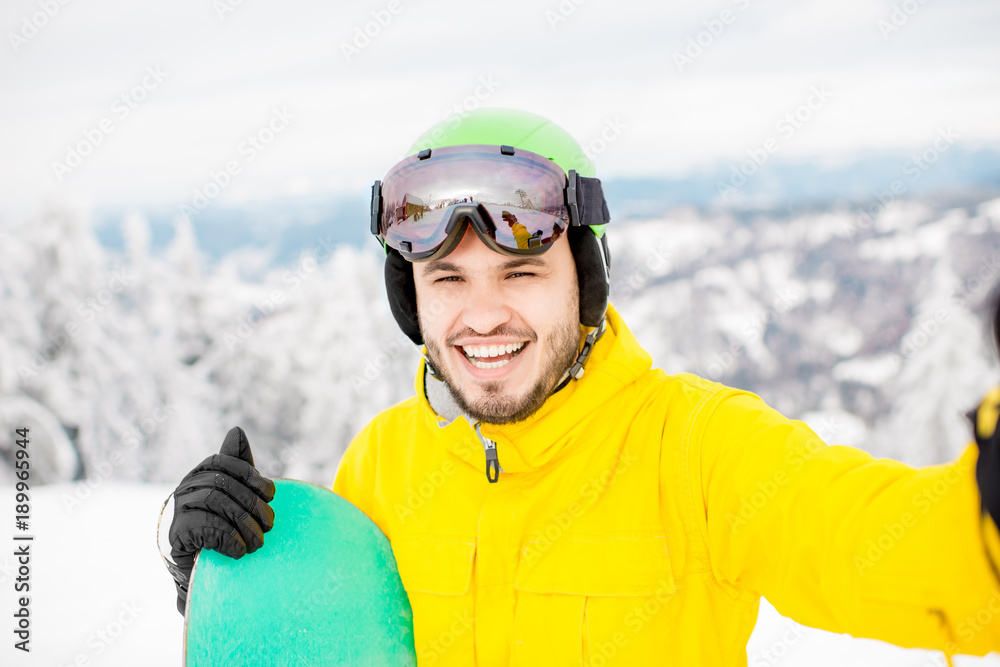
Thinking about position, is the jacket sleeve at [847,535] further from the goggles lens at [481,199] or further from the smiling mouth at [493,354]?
the goggles lens at [481,199]

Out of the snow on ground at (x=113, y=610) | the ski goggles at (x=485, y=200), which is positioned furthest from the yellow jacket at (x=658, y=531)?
the snow on ground at (x=113, y=610)

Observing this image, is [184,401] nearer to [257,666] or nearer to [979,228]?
[257,666]

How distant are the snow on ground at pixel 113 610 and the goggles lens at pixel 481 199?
176 inches

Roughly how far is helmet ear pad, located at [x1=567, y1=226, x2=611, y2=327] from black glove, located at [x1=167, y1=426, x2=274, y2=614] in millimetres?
1183

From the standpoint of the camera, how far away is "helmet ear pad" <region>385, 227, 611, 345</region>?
2262 millimetres

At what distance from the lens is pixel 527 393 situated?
2090mm

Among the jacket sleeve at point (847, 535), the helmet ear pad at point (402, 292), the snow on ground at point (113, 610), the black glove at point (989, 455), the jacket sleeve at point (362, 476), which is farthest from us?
the snow on ground at point (113, 610)

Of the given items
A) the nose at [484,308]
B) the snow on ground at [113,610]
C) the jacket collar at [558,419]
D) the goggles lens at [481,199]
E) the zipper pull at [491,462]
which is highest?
the goggles lens at [481,199]

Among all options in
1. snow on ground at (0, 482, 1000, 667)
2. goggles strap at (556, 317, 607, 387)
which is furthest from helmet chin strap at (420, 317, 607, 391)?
snow on ground at (0, 482, 1000, 667)

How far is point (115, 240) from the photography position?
54.0 ft

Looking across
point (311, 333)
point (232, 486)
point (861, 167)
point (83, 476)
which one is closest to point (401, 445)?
point (232, 486)

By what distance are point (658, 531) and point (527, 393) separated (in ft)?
1.87

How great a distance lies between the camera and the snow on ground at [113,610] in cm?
501

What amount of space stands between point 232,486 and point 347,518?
1.48ft
